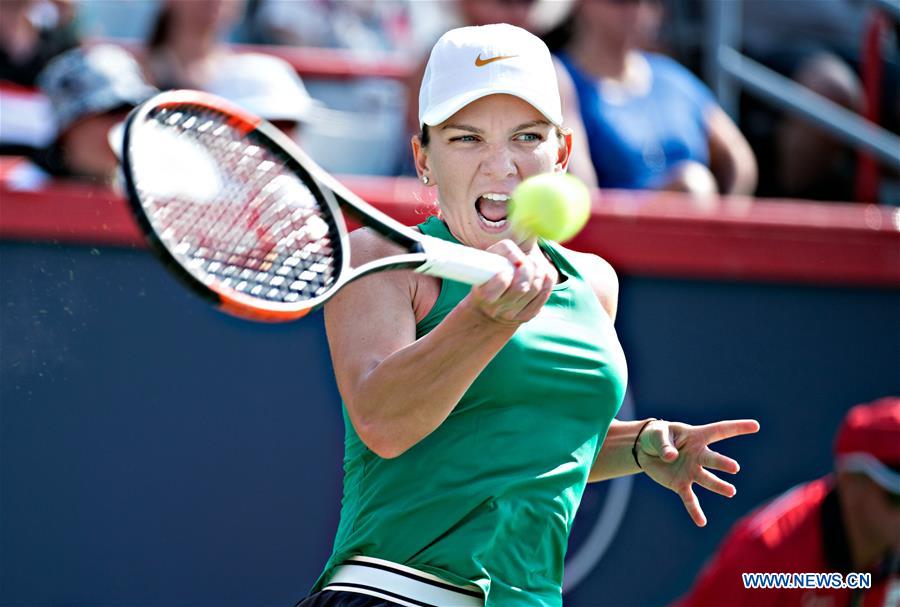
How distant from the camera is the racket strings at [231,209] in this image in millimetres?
2061

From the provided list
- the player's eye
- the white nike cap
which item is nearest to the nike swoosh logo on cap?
the white nike cap

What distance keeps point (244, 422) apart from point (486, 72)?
2.46m

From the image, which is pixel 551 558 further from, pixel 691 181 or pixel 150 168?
pixel 691 181

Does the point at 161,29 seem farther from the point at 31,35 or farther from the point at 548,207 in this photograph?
the point at 548,207

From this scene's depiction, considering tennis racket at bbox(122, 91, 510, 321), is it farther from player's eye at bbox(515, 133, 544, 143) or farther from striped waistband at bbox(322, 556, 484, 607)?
striped waistband at bbox(322, 556, 484, 607)

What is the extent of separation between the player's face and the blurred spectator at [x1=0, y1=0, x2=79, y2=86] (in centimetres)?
338

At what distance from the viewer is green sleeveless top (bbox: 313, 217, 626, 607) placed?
2258mm

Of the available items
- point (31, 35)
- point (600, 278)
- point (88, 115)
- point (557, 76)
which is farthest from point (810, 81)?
point (600, 278)

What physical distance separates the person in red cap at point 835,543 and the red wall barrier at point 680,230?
85cm

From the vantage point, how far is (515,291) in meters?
2.01

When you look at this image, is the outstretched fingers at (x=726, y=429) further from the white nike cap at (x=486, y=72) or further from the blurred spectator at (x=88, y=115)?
the blurred spectator at (x=88, y=115)

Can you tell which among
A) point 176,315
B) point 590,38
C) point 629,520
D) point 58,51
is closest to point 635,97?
point 590,38

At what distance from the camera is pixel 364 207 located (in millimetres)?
2211

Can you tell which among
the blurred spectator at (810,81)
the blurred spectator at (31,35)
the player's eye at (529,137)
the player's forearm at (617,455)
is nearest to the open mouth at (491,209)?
the player's eye at (529,137)
